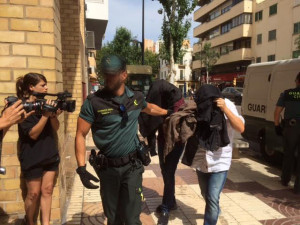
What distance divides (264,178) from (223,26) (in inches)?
1670

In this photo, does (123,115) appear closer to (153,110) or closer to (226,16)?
(153,110)

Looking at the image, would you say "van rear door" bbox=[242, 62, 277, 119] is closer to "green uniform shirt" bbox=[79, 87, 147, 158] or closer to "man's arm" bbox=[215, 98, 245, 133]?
"man's arm" bbox=[215, 98, 245, 133]

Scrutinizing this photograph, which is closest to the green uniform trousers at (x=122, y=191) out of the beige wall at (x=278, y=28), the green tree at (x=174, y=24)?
the green tree at (x=174, y=24)

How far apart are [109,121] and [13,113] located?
77 centimetres

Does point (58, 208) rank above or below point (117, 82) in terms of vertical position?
below

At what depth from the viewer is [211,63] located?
43.5 metres

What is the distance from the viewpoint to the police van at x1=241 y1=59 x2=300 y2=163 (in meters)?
5.76

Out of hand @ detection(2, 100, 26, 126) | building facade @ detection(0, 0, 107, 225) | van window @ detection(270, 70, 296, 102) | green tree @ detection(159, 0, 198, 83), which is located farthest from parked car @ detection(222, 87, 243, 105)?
hand @ detection(2, 100, 26, 126)

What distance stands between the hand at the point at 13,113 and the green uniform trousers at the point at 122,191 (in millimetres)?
913

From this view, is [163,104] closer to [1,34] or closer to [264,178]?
[1,34]

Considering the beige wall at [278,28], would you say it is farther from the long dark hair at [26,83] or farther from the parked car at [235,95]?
the long dark hair at [26,83]

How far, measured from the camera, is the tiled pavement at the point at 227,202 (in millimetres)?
3689

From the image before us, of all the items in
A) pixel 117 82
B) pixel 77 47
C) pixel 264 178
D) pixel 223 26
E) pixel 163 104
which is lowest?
pixel 264 178

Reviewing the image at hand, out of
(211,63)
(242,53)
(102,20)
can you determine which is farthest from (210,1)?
(102,20)
